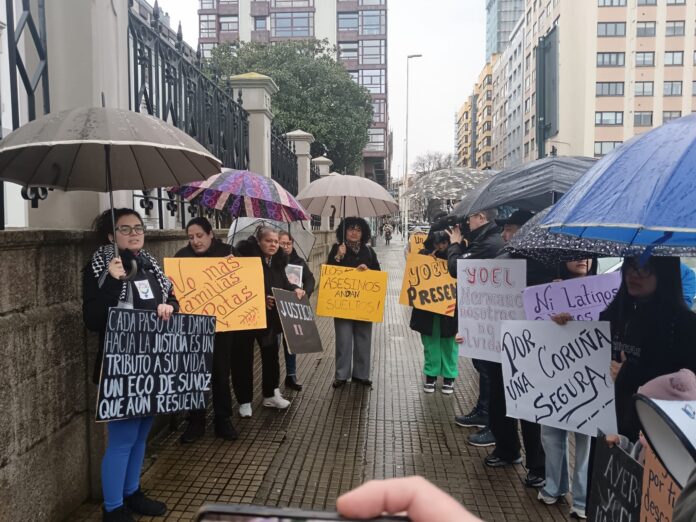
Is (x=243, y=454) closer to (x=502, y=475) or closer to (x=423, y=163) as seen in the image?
(x=502, y=475)

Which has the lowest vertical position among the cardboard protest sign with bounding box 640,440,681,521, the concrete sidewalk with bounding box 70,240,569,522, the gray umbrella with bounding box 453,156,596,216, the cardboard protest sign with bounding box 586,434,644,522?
the concrete sidewalk with bounding box 70,240,569,522

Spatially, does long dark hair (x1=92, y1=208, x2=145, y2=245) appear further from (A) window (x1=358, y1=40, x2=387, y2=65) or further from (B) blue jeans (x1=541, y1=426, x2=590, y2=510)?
(A) window (x1=358, y1=40, x2=387, y2=65)

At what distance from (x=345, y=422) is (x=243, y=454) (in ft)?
3.82

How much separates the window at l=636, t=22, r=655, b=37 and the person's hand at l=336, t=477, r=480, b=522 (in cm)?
7077

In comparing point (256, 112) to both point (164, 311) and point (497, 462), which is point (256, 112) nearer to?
point (164, 311)

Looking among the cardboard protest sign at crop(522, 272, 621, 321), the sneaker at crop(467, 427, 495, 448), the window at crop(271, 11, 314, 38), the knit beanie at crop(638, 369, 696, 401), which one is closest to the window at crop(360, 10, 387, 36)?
the window at crop(271, 11, 314, 38)

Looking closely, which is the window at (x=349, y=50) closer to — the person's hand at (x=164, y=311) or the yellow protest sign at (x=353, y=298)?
the yellow protest sign at (x=353, y=298)

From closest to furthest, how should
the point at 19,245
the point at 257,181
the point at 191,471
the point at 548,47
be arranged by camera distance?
the point at 19,245 < the point at 191,471 < the point at 257,181 < the point at 548,47

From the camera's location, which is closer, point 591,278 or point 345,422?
point 591,278

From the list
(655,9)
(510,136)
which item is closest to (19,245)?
(655,9)

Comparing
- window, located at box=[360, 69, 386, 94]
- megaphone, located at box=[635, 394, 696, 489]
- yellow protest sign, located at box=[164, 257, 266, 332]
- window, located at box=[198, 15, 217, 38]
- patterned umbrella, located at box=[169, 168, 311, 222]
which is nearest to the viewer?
megaphone, located at box=[635, 394, 696, 489]

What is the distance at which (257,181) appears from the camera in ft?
18.5

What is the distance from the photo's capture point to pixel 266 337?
575 centimetres

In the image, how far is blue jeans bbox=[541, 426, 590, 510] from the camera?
151 inches
